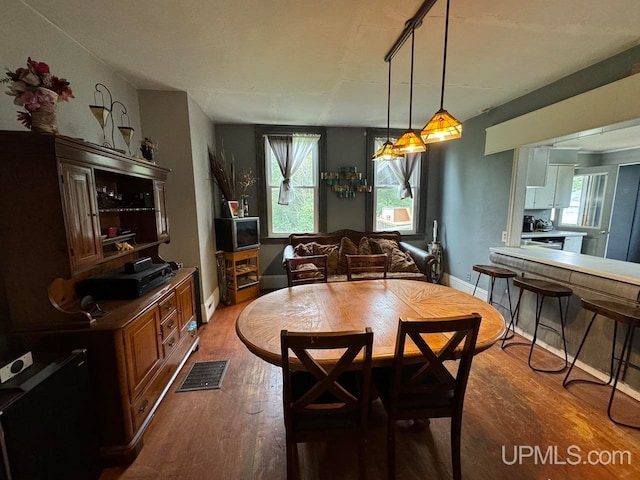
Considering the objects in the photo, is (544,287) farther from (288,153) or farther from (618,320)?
(288,153)

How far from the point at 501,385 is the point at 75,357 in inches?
114

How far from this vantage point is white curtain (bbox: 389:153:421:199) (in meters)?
4.78

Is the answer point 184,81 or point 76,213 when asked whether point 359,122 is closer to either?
point 184,81

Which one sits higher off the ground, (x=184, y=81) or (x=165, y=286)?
(x=184, y=81)

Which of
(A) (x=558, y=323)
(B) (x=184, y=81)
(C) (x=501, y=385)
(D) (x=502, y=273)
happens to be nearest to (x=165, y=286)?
(B) (x=184, y=81)

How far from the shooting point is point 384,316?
5.72 ft

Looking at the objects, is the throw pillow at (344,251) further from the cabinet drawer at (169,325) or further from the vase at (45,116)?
the vase at (45,116)

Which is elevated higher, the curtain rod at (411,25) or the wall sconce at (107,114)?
the curtain rod at (411,25)

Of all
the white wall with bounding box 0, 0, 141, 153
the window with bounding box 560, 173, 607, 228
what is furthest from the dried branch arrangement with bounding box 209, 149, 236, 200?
the window with bounding box 560, 173, 607, 228

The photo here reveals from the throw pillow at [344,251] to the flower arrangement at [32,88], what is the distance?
338 cm

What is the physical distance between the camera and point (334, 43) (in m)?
2.15

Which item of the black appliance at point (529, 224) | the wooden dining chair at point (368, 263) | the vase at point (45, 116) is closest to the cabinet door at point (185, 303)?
the vase at point (45, 116)

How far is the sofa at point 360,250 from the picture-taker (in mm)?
3879

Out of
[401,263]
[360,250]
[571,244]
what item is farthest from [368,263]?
[571,244]
